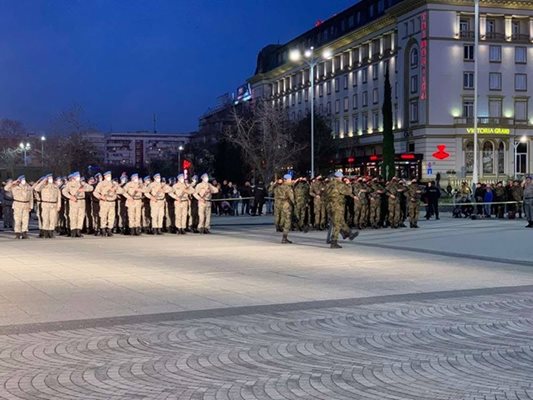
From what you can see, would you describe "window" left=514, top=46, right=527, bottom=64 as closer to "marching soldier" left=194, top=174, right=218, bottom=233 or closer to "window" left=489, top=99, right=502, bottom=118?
"window" left=489, top=99, right=502, bottom=118

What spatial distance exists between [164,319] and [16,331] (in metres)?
1.84

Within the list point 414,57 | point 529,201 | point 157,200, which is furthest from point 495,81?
point 157,200

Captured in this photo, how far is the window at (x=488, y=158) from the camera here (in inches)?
2981

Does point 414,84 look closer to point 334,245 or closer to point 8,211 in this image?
point 8,211

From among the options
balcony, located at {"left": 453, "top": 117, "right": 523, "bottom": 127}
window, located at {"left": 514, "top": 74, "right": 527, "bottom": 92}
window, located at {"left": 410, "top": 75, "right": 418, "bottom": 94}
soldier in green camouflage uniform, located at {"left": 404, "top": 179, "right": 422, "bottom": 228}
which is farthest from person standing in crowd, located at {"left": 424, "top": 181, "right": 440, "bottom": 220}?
window, located at {"left": 514, "top": 74, "right": 527, "bottom": 92}

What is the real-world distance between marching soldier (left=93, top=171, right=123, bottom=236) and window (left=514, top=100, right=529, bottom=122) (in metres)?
60.2

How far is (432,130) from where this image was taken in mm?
73750

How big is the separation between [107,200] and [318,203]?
7454 mm

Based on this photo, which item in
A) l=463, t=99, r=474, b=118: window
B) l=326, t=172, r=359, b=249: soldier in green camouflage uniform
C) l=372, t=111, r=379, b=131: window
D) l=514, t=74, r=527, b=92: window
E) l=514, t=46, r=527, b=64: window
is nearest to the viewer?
l=326, t=172, r=359, b=249: soldier in green camouflage uniform

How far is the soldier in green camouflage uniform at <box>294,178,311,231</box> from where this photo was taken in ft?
86.4

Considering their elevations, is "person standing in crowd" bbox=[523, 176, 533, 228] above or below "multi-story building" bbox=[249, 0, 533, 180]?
below

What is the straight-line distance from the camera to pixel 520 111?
7675cm

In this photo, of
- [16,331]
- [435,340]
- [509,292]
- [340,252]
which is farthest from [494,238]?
[16,331]

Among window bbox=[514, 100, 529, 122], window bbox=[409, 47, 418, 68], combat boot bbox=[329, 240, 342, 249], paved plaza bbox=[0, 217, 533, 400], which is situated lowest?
paved plaza bbox=[0, 217, 533, 400]
